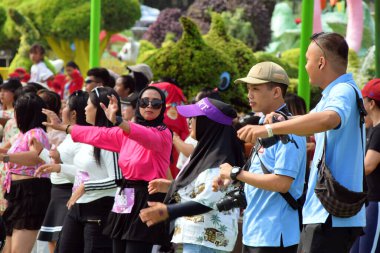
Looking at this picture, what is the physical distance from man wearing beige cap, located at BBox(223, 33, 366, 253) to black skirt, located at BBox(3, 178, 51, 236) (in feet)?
13.3

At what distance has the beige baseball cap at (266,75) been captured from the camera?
5.54m

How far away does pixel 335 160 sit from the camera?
494 centimetres

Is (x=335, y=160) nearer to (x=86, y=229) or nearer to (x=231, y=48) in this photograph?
(x=86, y=229)

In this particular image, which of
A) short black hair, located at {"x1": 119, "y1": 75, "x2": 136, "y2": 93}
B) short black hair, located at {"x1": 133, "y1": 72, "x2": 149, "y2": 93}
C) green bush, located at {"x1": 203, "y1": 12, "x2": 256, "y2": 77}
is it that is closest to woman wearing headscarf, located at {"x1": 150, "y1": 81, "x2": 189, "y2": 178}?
short black hair, located at {"x1": 119, "y1": 75, "x2": 136, "y2": 93}

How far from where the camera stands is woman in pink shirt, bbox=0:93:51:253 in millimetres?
8539

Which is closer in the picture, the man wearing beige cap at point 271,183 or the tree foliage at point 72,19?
the man wearing beige cap at point 271,183

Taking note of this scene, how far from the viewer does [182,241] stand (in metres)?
5.77

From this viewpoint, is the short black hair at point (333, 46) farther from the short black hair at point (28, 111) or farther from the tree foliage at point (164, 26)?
the tree foliage at point (164, 26)

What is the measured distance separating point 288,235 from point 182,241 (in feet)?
2.46

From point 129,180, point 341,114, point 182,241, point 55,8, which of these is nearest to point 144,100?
point 129,180

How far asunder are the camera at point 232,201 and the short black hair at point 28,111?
3690 mm

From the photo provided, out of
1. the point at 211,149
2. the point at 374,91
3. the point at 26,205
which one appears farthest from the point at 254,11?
the point at 211,149

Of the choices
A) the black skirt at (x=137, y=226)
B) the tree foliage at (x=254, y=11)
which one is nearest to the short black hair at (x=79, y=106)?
the black skirt at (x=137, y=226)

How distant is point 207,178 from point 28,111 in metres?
3.42
